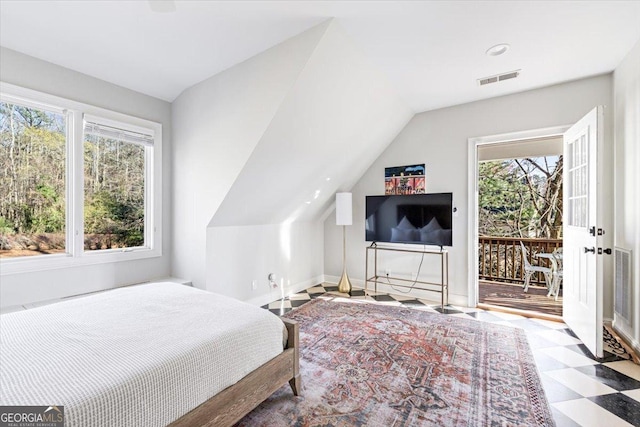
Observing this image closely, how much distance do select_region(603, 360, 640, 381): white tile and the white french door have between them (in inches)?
4.2

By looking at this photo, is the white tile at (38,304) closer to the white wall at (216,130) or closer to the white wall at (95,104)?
the white wall at (95,104)

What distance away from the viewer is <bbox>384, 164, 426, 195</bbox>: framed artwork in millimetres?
3936

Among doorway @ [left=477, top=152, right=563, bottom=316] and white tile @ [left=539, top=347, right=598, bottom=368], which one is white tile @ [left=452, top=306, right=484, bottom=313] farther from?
white tile @ [left=539, top=347, right=598, bottom=368]

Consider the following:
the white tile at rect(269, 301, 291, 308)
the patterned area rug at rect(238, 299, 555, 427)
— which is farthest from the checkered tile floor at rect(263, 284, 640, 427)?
the white tile at rect(269, 301, 291, 308)

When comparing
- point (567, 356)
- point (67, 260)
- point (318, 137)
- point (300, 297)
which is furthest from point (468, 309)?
point (67, 260)

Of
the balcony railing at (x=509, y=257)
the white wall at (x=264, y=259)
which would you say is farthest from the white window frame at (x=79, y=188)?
the balcony railing at (x=509, y=257)

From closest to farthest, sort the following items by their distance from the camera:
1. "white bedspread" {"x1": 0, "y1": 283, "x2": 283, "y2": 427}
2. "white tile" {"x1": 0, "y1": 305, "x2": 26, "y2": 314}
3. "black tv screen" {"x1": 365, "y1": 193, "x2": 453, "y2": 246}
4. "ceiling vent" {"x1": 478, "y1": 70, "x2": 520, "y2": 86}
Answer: "white bedspread" {"x1": 0, "y1": 283, "x2": 283, "y2": 427} → "white tile" {"x1": 0, "y1": 305, "x2": 26, "y2": 314} → "ceiling vent" {"x1": 478, "y1": 70, "x2": 520, "y2": 86} → "black tv screen" {"x1": 365, "y1": 193, "x2": 453, "y2": 246}

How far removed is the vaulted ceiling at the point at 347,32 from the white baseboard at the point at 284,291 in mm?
2643

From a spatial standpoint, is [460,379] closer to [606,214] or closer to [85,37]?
[606,214]

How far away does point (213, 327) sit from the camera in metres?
1.52

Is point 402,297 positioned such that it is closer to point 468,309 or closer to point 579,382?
point 468,309

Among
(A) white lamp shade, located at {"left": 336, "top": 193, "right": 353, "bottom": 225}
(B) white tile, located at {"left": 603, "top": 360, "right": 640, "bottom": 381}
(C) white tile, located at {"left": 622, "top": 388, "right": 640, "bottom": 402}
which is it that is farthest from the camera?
(A) white lamp shade, located at {"left": 336, "top": 193, "right": 353, "bottom": 225}

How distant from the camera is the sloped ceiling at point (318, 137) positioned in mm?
2443

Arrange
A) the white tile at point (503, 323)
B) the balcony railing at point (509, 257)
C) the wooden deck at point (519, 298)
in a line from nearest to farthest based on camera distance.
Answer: the white tile at point (503, 323)
the wooden deck at point (519, 298)
the balcony railing at point (509, 257)
